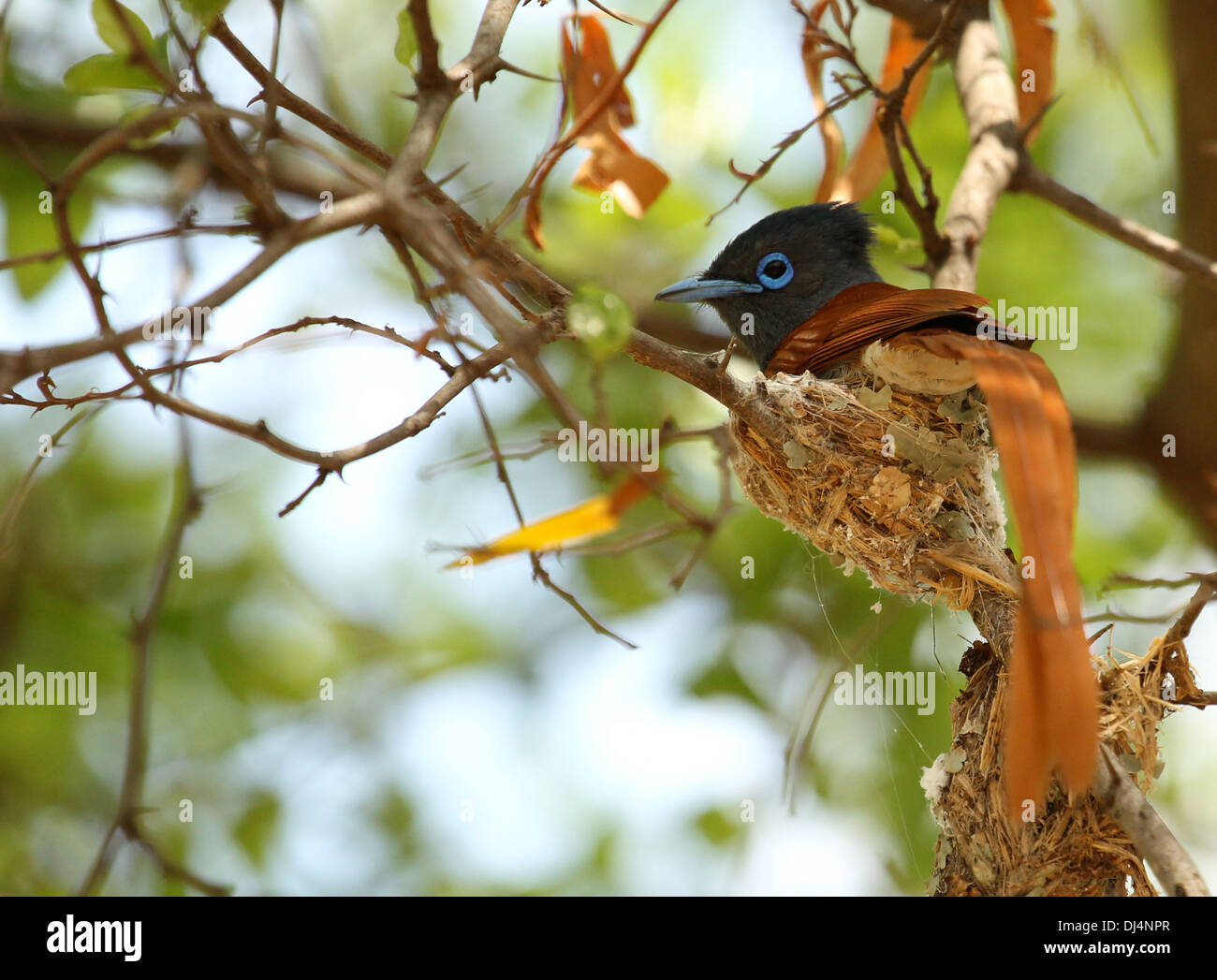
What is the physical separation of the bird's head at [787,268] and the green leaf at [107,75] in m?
2.79

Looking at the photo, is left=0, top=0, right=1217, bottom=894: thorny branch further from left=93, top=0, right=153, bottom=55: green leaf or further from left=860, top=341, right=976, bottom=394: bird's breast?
left=860, top=341, right=976, bottom=394: bird's breast

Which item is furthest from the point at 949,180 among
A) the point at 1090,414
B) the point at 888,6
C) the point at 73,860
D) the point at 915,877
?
the point at 73,860

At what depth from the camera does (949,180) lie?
5.80m

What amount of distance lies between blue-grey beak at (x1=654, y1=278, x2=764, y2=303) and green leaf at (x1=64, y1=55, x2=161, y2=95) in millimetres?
2705

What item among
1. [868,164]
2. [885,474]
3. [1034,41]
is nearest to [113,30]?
[885,474]

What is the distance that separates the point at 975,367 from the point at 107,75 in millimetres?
2312

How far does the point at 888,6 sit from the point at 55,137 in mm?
3703

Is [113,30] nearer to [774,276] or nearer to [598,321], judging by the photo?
[598,321]

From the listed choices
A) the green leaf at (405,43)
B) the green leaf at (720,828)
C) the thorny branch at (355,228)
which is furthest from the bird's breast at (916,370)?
the green leaf at (720,828)

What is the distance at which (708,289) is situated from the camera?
4801mm

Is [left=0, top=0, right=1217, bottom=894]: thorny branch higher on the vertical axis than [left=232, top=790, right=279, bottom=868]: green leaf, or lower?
higher

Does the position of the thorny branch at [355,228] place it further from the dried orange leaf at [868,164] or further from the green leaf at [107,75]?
the dried orange leaf at [868,164]

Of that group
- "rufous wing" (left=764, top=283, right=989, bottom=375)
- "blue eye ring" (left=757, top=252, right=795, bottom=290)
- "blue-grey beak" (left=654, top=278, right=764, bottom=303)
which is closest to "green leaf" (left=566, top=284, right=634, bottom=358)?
"rufous wing" (left=764, top=283, right=989, bottom=375)

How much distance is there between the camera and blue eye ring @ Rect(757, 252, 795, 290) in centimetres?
484
